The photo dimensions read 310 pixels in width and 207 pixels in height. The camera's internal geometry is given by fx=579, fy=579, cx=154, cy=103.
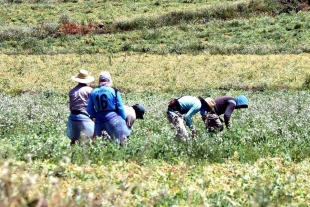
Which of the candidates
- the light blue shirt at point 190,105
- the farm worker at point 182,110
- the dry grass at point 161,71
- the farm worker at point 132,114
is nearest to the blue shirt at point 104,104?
the farm worker at point 132,114

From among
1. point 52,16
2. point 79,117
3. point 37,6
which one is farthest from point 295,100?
point 37,6

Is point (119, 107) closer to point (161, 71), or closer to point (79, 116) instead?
point (79, 116)

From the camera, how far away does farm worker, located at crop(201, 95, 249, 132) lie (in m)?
12.4

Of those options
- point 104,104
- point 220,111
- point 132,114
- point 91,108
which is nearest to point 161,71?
point 220,111

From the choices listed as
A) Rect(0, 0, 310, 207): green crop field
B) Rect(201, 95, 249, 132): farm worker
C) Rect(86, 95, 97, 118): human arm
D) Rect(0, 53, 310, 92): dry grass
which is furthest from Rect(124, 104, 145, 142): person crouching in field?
Rect(0, 53, 310, 92): dry grass

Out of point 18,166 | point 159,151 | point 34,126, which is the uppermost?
point 18,166

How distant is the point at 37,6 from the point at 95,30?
1489 centimetres

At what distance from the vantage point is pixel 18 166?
7.51 meters

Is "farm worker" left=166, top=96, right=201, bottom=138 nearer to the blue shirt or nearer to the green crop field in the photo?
the green crop field

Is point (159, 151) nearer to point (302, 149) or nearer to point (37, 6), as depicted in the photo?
point (302, 149)

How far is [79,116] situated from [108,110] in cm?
78

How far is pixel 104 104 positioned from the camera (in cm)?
1071

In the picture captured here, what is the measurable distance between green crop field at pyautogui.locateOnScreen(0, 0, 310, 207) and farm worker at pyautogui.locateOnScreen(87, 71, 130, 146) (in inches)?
18.7

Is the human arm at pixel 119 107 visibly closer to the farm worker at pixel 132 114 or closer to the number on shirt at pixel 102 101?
the number on shirt at pixel 102 101
